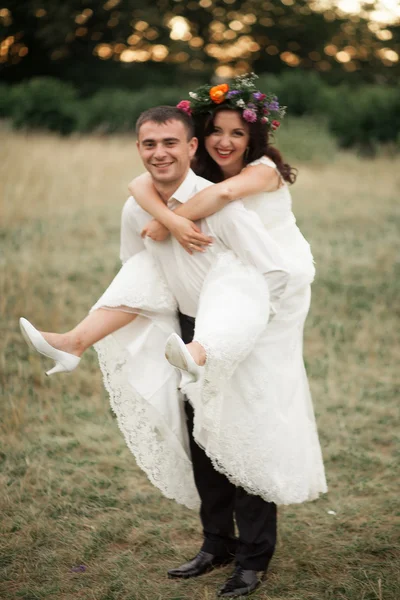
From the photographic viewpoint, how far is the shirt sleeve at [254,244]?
9.30ft

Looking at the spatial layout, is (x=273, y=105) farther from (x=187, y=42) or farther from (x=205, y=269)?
(x=187, y=42)

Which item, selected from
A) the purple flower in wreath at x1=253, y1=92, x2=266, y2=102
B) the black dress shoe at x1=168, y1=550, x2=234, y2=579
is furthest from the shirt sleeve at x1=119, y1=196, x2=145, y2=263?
the black dress shoe at x1=168, y1=550, x2=234, y2=579

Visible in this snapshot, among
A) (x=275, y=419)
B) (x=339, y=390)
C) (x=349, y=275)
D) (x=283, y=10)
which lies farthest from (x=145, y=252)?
(x=283, y=10)

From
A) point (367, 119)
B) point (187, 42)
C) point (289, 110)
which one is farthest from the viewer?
point (187, 42)

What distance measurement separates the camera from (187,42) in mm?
32938

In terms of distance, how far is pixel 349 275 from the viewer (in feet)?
26.9

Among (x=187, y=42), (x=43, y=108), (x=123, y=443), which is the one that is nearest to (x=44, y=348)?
(x=123, y=443)

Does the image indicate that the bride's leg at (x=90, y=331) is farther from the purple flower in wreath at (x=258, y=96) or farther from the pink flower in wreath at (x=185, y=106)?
the purple flower in wreath at (x=258, y=96)

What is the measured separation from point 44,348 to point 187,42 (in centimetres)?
3245

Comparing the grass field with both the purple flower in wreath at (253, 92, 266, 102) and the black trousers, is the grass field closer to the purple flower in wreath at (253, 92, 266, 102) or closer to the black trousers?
the black trousers

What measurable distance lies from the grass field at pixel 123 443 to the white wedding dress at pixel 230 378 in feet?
1.49

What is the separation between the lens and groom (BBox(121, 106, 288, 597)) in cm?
288

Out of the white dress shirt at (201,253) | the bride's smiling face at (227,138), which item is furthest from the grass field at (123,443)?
the bride's smiling face at (227,138)

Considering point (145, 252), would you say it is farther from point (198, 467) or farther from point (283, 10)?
point (283, 10)
